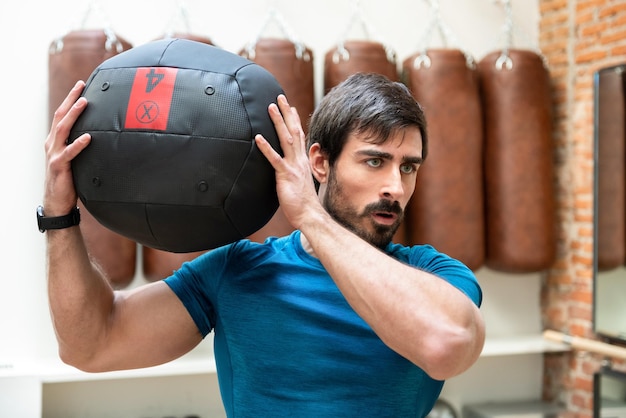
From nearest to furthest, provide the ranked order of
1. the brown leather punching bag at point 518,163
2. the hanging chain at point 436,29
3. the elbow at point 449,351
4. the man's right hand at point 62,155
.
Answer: the elbow at point 449,351, the man's right hand at point 62,155, the brown leather punching bag at point 518,163, the hanging chain at point 436,29

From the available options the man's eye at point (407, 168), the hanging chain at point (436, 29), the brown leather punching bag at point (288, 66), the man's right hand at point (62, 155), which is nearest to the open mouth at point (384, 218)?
the man's eye at point (407, 168)

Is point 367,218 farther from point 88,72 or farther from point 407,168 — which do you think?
point 88,72

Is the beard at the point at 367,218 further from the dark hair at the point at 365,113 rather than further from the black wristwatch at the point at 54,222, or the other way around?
the black wristwatch at the point at 54,222

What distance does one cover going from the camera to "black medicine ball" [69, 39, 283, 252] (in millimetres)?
1358

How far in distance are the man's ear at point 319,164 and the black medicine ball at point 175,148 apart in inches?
10.6

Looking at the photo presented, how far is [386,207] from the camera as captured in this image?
1.52 metres

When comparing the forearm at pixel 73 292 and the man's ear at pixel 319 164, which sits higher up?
the man's ear at pixel 319 164

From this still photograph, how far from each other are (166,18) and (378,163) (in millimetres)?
2453

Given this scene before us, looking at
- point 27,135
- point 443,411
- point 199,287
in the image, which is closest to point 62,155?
point 199,287

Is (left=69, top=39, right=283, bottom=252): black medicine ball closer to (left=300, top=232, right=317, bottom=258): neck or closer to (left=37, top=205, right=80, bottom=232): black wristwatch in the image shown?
(left=37, top=205, right=80, bottom=232): black wristwatch

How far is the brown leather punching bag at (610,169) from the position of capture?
3.48m

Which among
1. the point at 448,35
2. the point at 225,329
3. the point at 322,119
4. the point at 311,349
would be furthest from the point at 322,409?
the point at 448,35

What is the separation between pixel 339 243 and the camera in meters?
1.38

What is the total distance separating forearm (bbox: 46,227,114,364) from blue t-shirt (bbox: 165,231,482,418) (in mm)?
193
